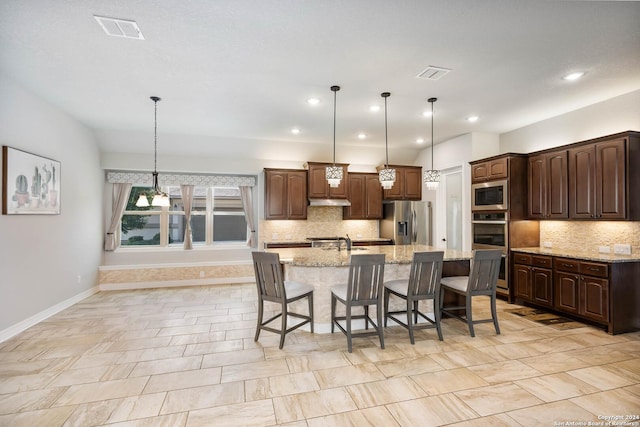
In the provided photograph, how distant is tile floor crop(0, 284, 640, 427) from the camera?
208 centimetres

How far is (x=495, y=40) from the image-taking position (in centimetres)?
258

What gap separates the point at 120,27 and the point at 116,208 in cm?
452

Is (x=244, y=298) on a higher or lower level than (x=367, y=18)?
lower

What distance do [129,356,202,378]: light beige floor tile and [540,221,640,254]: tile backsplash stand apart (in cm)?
508

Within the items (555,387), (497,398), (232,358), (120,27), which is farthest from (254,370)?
(120,27)

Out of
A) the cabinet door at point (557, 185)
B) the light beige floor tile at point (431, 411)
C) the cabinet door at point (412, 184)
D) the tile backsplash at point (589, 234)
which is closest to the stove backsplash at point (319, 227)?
the cabinet door at point (412, 184)

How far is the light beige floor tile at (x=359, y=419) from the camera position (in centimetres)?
198

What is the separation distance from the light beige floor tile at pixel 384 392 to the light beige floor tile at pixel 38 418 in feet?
6.52

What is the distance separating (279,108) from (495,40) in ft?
8.71

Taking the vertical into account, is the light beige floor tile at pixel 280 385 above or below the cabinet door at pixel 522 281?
below

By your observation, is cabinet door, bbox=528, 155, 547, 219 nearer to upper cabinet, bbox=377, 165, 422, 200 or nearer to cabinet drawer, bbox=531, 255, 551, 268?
cabinet drawer, bbox=531, 255, 551, 268

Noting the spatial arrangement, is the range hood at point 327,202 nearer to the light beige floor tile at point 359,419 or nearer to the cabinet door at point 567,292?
the cabinet door at point 567,292

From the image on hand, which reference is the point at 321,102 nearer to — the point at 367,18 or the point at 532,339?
the point at 367,18

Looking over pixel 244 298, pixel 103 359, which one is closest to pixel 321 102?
pixel 244 298
